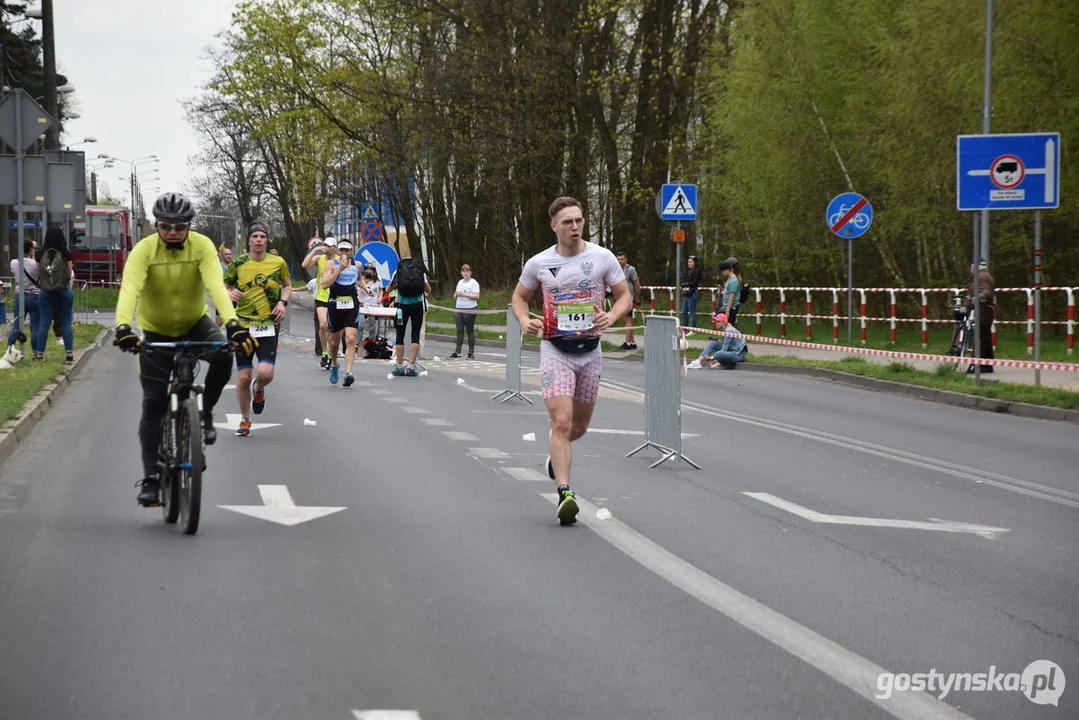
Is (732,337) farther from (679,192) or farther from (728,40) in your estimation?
(728,40)

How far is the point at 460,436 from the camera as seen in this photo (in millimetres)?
13969

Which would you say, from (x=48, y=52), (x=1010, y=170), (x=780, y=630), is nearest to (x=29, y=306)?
(x=48, y=52)

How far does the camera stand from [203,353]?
28.8 ft

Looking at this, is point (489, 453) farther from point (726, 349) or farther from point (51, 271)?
point (726, 349)

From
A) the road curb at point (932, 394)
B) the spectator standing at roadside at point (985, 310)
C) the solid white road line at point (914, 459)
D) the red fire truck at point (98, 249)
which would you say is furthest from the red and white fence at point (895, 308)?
the red fire truck at point (98, 249)

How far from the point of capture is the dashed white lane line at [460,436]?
13.7 meters

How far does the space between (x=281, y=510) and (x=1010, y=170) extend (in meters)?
12.7

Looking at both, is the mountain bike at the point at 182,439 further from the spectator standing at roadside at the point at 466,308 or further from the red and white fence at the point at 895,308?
the spectator standing at roadside at the point at 466,308

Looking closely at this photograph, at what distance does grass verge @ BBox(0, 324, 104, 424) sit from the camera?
1493 cm

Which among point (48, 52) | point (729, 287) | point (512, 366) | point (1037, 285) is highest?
point (48, 52)

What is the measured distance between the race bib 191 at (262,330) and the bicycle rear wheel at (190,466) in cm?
529

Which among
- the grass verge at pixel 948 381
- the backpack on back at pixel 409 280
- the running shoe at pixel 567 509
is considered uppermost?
the backpack on back at pixel 409 280

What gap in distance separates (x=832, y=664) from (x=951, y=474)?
637 cm

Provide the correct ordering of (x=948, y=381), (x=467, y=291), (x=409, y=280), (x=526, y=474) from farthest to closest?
(x=467, y=291) < (x=409, y=280) < (x=948, y=381) < (x=526, y=474)
